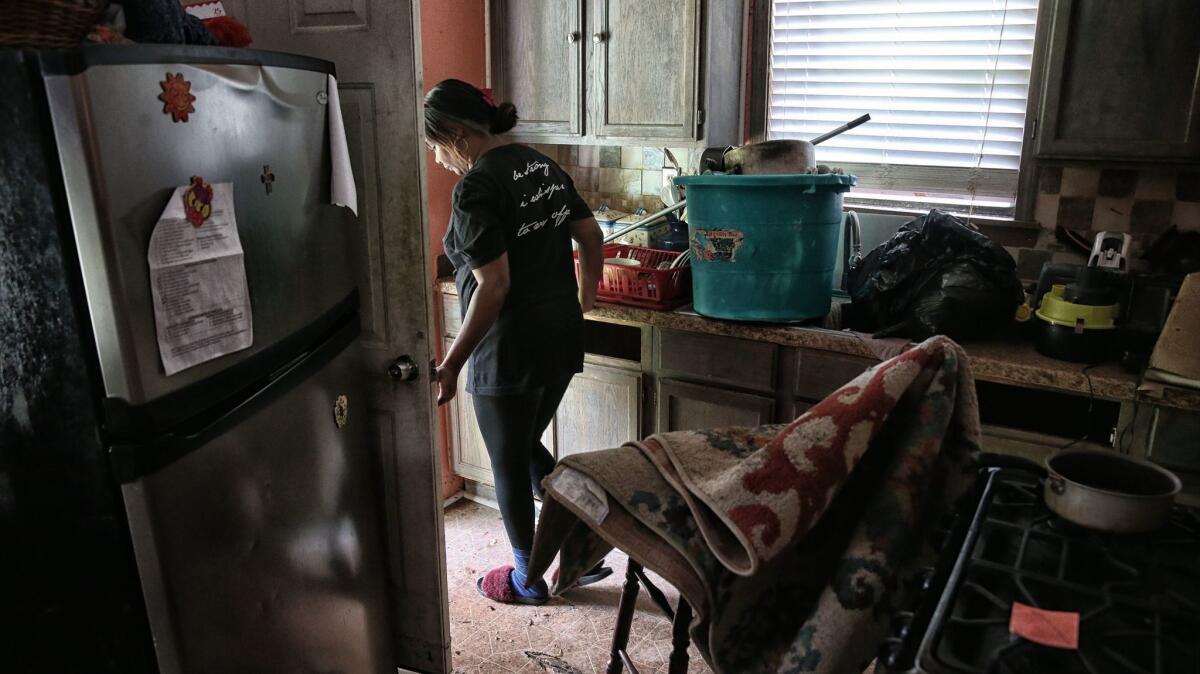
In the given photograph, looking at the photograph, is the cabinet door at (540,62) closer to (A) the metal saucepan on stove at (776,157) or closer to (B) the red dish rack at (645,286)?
(B) the red dish rack at (645,286)

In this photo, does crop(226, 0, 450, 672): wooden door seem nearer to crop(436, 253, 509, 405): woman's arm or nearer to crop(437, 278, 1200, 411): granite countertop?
crop(436, 253, 509, 405): woman's arm

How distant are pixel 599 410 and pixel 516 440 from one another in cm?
56

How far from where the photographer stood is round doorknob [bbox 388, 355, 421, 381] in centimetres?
194

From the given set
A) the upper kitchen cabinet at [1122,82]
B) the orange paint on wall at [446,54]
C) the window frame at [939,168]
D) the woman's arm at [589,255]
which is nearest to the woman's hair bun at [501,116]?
the woman's arm at [589,255]

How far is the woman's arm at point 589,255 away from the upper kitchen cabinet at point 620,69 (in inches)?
20.6

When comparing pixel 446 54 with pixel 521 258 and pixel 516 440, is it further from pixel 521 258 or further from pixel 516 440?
pixel 516 440

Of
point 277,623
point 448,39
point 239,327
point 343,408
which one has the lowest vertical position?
point 277,623

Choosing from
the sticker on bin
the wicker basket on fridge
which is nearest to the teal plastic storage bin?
the sticker on bin

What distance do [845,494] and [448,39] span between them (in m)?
2.45

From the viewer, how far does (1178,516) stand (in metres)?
1.14

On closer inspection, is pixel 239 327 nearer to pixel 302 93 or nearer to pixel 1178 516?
pixel 302 93

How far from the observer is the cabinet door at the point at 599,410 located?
2893 millimetres

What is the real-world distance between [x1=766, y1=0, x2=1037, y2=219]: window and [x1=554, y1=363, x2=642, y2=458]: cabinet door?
104 centimetres

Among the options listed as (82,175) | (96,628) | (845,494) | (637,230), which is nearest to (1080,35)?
(637,230)
